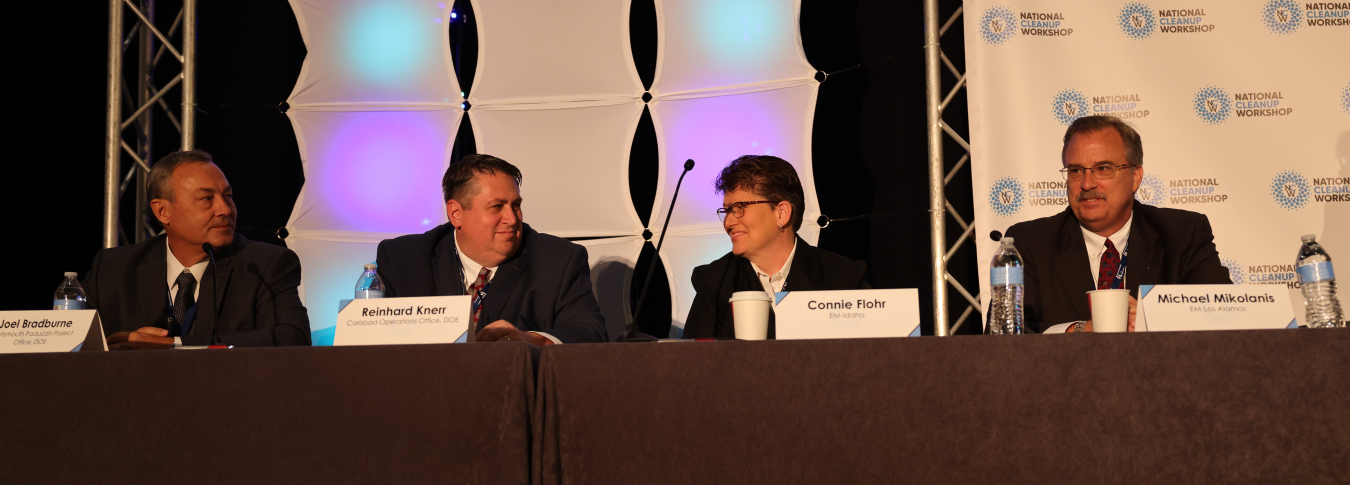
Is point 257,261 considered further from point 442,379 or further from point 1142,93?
point 1142,93

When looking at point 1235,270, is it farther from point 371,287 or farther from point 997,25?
point 371,287

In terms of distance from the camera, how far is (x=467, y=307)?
1.66 m

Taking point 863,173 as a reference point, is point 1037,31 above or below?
above

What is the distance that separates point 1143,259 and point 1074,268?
0.20m

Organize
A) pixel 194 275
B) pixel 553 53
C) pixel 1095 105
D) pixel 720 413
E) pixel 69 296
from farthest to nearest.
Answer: pixel 553 53 < pixel 1095 105 < pixel 194 275 < pixel 69 296 < pixel 720 413

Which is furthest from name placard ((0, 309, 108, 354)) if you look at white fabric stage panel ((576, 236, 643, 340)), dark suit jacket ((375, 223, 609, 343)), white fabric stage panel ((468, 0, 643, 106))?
white fabric stage panel ((468, 0, 643, 106))

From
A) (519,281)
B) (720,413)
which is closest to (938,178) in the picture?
(519,281)

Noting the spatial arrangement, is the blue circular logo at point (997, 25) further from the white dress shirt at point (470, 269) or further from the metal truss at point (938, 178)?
the white dress shirt at point (470, 269)

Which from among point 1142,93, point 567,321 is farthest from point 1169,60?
point 567,321

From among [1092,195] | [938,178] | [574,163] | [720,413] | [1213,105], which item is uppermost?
[1213,105]

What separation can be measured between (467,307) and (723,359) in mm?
539

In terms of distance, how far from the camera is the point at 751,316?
1.69m

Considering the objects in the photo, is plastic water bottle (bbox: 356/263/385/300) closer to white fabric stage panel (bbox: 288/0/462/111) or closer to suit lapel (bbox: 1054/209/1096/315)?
white fabric stage panel (bbox: 288/0/462/111)

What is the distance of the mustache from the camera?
2.60 m
